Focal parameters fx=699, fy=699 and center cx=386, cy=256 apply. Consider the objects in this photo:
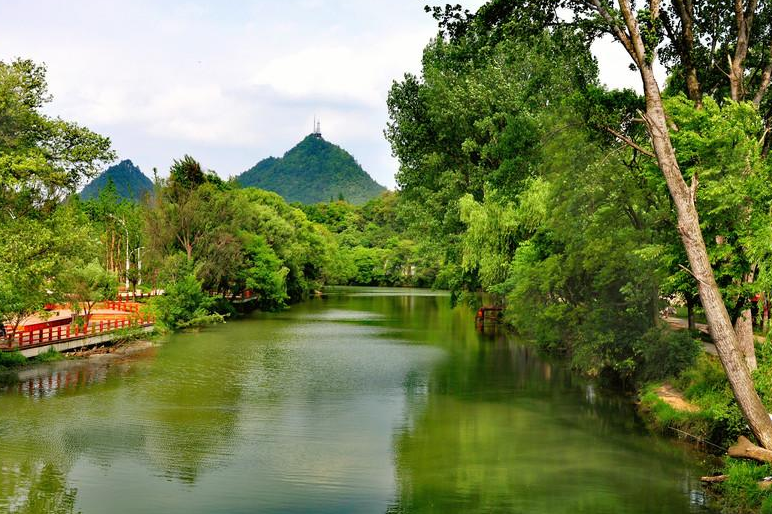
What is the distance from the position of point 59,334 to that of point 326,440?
19.6 meters

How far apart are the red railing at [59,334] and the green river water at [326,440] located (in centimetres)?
235

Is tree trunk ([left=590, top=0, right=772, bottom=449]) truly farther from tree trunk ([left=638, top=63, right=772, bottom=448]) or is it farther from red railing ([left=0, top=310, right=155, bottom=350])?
red railing ([left=0, top=310, right=155, bottom=350])

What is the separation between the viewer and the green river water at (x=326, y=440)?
14.7 m

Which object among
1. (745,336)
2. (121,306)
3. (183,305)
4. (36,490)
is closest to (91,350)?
(183,305)

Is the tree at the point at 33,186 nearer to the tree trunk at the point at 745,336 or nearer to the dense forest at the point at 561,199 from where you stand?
the dense forest at the point at 561,199

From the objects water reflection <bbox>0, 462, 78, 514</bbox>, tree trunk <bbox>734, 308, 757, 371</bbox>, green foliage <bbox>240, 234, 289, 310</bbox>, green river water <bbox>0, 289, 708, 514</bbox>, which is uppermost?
green foliage <bbox>240, 234, 289, 310</bbox>

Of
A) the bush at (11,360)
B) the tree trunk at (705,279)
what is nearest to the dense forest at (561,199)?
the tree trunk at (705,279)

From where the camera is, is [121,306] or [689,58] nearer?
[689,58]

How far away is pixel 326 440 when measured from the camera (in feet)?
63.3

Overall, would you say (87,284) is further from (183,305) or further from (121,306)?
(121,306)

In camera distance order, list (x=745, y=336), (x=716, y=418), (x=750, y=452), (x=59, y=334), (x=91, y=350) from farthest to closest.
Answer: (x=91, y=350)
(x=59, y=334)
(x=716, y=418)
(x=745, y=336)
(x=750, y=452)

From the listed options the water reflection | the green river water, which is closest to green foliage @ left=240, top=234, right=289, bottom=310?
the green river water

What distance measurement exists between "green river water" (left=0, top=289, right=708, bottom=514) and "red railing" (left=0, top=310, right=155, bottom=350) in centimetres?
235

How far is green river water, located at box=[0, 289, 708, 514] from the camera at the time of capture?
1471cm
